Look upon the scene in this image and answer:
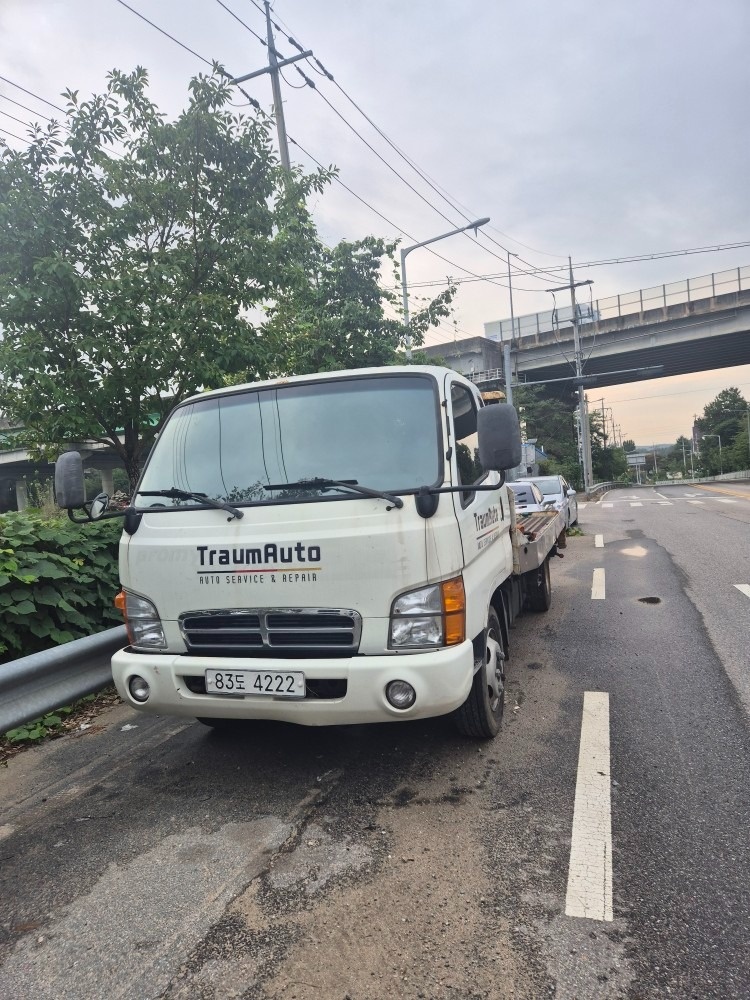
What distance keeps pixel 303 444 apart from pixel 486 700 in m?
1.74

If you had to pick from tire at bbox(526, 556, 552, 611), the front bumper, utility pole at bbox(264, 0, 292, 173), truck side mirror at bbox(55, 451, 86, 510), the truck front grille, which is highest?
utility pole at bbox(264, 0, 292, 173)

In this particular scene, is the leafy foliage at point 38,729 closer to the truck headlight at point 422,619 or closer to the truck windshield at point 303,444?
the truck windshield at point 303,444

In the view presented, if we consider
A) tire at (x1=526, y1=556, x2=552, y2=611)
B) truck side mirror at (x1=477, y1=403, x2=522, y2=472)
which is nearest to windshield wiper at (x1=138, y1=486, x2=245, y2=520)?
truck side mirror at (x1=477, y1=403, x2=522, y2=472)

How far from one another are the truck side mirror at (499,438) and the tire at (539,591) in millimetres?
3790

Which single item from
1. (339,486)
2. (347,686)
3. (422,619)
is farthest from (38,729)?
(422,619)

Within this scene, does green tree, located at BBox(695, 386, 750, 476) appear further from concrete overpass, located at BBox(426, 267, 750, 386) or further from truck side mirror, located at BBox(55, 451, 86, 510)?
truck side mirror, located at BBox(55, 451, 86, 510)

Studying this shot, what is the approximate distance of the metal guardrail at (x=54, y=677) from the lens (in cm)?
386

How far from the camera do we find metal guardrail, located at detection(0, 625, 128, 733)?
12.6 ft

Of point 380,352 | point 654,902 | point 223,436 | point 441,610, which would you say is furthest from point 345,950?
point 380,352

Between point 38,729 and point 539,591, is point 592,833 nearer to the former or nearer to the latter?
point 38,729

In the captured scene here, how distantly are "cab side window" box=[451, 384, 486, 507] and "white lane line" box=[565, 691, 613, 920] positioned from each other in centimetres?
153

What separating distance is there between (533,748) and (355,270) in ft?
32.8

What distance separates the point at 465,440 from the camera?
12.3 ft

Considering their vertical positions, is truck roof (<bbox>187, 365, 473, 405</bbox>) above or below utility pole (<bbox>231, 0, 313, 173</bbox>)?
below
